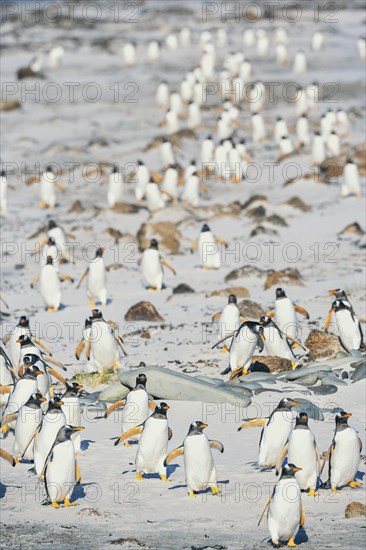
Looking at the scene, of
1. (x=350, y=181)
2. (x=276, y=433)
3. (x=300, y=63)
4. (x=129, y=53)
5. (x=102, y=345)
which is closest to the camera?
(x=276, y=433)

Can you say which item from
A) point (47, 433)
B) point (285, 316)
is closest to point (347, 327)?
point (285, 316)

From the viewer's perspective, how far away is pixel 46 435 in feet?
32.0

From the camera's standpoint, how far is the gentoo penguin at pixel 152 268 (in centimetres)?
1772

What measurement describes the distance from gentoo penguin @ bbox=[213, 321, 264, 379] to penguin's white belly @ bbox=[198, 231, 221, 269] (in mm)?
6788

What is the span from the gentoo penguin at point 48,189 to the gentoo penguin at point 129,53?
1710cm

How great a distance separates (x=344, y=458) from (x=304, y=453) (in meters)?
0.32

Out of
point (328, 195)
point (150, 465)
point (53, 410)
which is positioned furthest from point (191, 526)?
point (328, 195)

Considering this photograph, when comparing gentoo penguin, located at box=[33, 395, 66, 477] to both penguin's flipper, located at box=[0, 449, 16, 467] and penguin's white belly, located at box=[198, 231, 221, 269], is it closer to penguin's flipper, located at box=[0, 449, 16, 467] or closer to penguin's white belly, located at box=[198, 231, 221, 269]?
penguin's flipper, located at box=[0, 449, 16, 467]

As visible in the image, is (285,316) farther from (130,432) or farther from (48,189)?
(48,189)

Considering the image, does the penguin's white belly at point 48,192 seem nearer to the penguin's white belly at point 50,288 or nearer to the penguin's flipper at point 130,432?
the penguin's white belly at point 50,288

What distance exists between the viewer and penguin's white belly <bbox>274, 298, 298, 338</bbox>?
1362 cm

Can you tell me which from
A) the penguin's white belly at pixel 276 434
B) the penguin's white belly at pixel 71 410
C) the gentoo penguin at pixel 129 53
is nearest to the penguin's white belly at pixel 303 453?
the penguin's white belly at pixel 276 434

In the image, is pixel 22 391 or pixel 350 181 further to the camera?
pixel 350 181

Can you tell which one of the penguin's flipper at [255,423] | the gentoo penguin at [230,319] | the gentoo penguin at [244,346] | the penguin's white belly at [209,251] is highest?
the penguin's white belly at [209,251]
